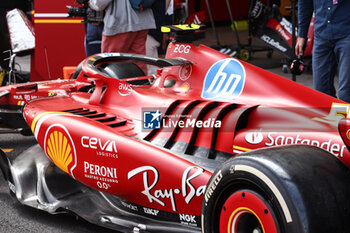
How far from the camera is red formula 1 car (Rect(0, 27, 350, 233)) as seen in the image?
216cm

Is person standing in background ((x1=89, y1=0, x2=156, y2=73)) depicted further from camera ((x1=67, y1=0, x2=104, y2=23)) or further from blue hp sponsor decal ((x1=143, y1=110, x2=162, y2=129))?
blue hp sponsor decal ((x1=143, y1=110, x2=162, y2=129))

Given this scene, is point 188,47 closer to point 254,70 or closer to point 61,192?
point 254,70

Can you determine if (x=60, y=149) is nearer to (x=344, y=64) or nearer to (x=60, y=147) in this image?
(x=60, y=147)

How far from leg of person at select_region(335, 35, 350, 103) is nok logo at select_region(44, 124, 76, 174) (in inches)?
77.7

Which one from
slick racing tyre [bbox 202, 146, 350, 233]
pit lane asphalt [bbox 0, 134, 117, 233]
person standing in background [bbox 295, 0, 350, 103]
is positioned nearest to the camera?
slick racing tyre [bbox 202, 146, 350, 233]

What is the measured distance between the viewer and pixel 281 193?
2.09m

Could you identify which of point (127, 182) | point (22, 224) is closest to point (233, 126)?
point (127, 182)

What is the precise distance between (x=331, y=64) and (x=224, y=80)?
1.19 m

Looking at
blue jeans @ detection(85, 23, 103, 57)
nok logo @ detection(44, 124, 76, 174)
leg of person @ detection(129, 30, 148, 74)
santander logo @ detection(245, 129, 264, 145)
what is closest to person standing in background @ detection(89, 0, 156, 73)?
leg of person @ detection(129, 30, 148, 74)

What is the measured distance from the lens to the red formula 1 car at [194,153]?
216 centimetres

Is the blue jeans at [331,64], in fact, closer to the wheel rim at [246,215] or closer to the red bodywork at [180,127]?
the red bodywork at [180,127]

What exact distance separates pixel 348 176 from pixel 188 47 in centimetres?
156

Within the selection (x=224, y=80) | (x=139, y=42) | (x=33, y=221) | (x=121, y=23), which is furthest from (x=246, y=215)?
(x=139, y=42)

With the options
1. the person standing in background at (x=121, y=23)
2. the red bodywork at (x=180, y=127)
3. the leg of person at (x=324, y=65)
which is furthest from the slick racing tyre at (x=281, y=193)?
the person standing in background at (x=121, y=23)
